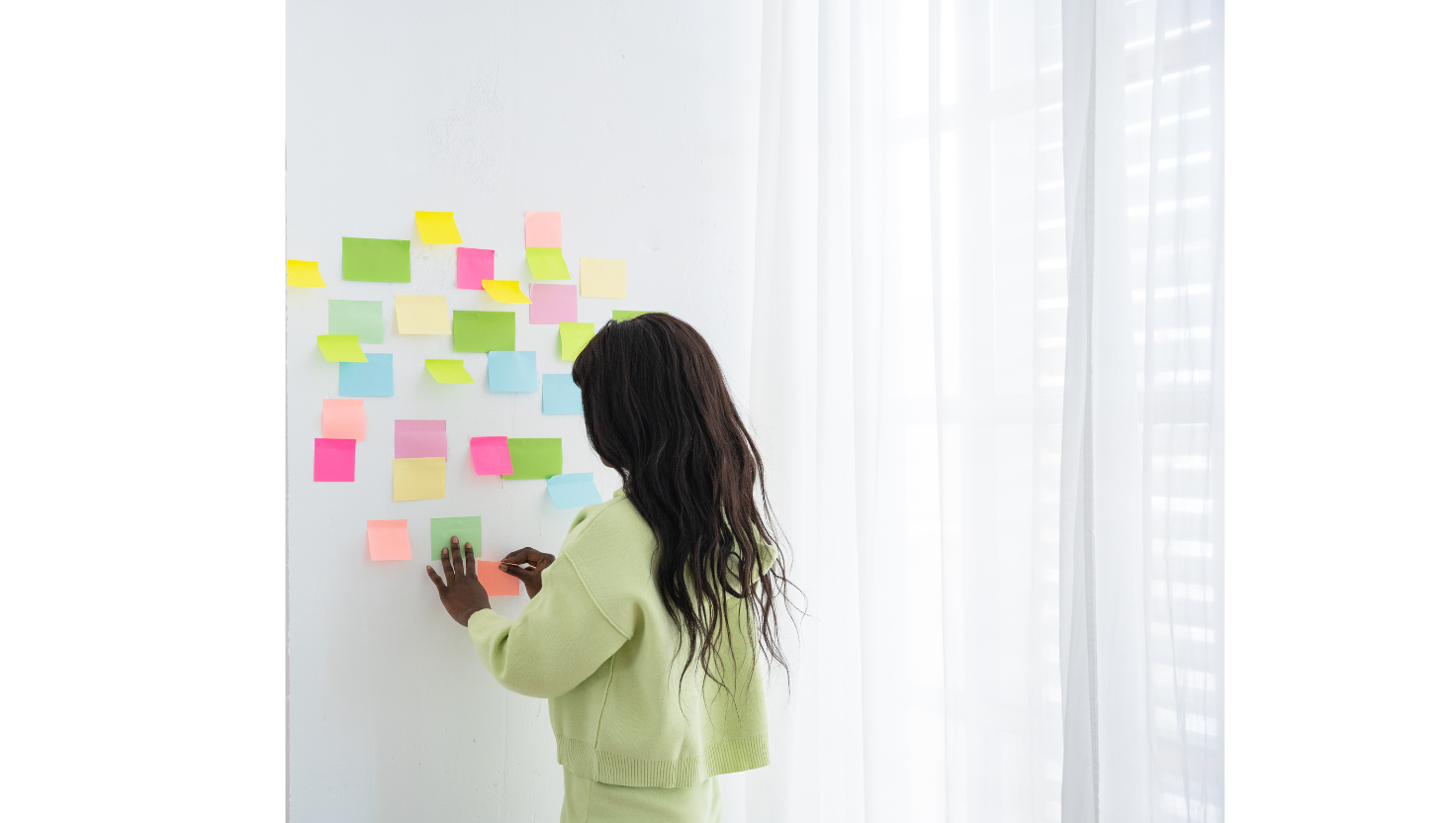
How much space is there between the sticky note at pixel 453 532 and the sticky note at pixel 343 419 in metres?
0.19

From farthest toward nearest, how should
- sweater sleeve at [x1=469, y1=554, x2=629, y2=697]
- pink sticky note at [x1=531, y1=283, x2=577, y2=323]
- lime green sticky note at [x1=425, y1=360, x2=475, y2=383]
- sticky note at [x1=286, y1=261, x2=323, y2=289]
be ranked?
pink sticky note at [x1=531, y1=283, x2=577, y2=323] < lime green sticky note at [x1=425, y1=360, x2=475, y2=383] < sticky note at [x1=286, y1=261, x2=323, y2=289] < sweater sleeve at [x1=469, y1=554, x2=629, y2=697]

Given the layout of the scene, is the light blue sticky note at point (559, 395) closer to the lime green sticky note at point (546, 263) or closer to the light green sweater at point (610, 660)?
the lime green sticky note at point (546, 263)

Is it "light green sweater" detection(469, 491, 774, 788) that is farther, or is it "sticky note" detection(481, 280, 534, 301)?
"sticky note" detection(481, 280, 534, 301)

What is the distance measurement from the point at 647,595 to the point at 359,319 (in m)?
0.69

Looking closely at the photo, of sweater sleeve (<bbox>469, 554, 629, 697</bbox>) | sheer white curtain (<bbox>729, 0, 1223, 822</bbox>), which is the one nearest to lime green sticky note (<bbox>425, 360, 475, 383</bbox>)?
sweater sleeve (<bbox>469, 554, 629, 697</bbox>)

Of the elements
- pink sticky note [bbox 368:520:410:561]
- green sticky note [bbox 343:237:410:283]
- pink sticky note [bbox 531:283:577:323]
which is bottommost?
pink sticky note [bbox 368:520:410:561]

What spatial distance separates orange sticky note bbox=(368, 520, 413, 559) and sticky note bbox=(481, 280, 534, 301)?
415 millimetres

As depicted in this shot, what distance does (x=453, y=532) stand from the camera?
1489 mm

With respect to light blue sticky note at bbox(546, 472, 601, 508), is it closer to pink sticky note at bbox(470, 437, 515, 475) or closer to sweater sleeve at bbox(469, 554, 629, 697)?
pink sticky note at bbox(470, 437, 515, 475)

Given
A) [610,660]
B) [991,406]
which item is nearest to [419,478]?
[610,660]

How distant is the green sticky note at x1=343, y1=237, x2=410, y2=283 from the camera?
142 cm

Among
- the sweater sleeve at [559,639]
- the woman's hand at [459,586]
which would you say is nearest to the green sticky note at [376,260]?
the woman's hand at [459,586]

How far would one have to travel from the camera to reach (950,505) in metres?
1.43
